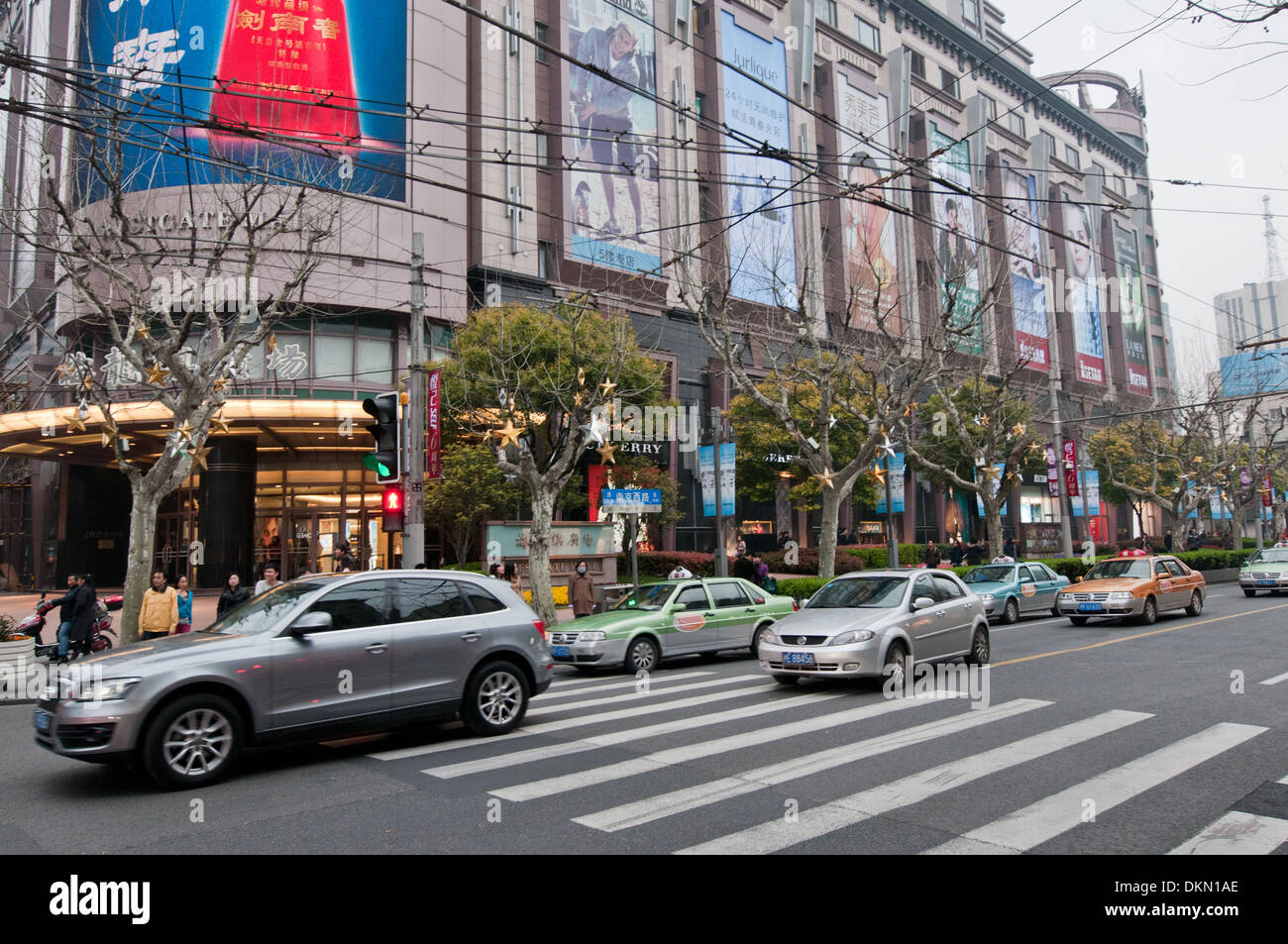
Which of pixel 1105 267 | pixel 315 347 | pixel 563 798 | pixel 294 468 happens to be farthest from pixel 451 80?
pixel 1105 267

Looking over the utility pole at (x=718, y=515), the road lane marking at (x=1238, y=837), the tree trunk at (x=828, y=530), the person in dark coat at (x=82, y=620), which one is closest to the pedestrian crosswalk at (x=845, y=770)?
the road lane marking at (x=1238, y=837)

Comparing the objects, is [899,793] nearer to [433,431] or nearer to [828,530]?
[433,431]

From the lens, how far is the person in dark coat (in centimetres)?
1305

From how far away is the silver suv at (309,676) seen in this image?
630cm

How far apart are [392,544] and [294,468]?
184 inches

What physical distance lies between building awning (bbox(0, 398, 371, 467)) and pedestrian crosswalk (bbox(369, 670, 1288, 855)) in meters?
19.0

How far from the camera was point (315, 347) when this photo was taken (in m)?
28.2

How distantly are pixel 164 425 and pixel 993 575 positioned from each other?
24657 mm

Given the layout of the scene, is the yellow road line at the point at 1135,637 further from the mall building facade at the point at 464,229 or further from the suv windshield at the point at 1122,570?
the mall building facade at the point at 464,229

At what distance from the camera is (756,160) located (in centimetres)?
3488

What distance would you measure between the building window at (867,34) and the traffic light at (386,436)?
47481 millimetres

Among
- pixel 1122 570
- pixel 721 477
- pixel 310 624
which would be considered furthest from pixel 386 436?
pixel 721 477

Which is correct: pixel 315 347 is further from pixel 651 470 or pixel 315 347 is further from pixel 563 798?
pixel 563 798
